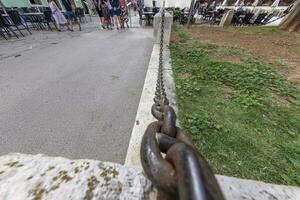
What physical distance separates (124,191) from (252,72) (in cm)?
388

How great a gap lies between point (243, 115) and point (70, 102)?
287 cm

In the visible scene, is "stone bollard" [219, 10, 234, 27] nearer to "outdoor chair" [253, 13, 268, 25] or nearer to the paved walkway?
"outdoor chair" [253, 13, 268, 25]

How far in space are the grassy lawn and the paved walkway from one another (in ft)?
3.27

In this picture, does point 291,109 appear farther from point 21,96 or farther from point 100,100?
point 21,96

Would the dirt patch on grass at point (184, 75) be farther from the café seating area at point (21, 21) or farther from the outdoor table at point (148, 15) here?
the outdoor table at point (148, 15)

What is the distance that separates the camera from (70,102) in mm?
2688

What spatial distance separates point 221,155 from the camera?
5.45 feet

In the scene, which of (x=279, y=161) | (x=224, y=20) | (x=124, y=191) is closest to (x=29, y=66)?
(x=124, y=191)

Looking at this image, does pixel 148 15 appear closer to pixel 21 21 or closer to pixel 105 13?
pixel 105 13

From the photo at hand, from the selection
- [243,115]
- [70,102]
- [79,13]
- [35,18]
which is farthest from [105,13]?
[243,115]

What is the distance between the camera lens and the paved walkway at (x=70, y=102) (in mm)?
1953

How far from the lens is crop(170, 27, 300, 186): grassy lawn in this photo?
1586 mm

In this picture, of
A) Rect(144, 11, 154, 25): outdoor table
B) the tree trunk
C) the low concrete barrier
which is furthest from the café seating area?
the tree trunk

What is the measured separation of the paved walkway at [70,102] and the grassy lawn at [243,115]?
100 cm
